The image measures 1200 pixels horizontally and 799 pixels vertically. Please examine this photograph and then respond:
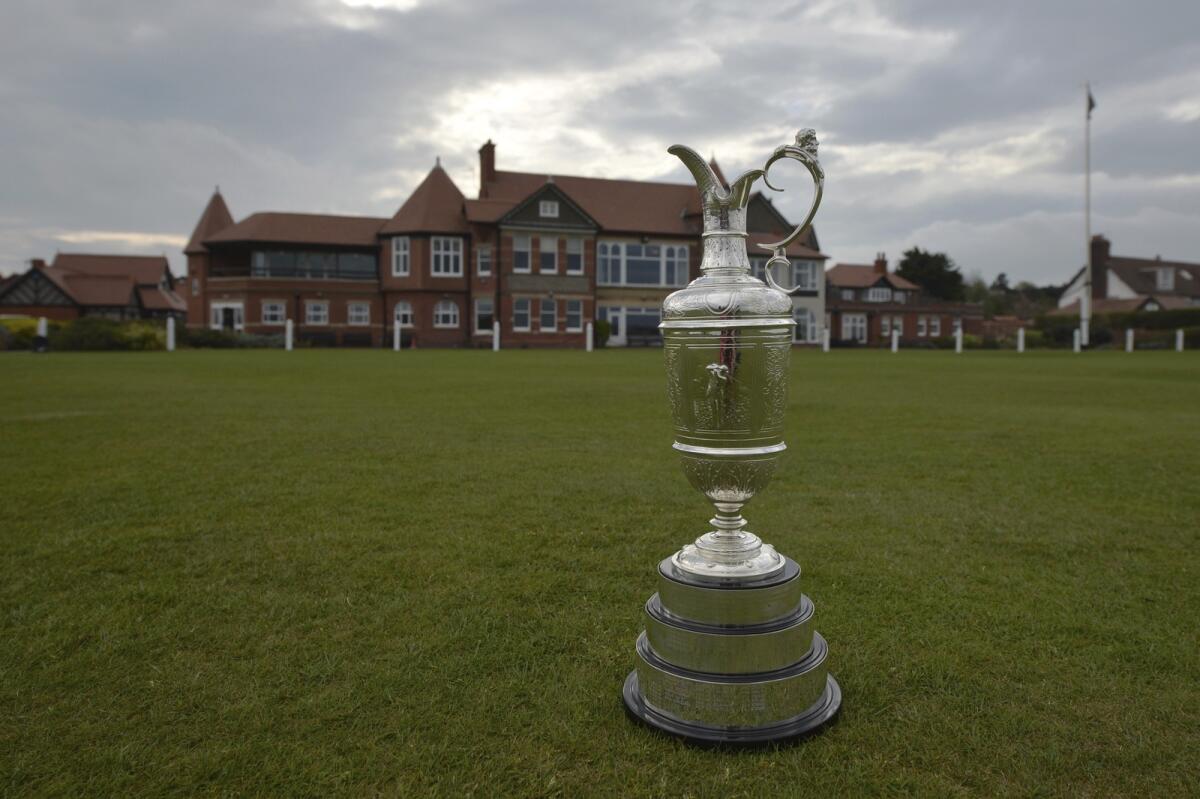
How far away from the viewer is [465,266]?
43.4 m

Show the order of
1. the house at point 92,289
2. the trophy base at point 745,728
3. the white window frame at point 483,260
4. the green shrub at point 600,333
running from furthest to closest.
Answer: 1. the house at point 92,289
2. the white window frame at point 483,260
3. the green shrub at point 600,333
4. the trophy base at point 745,728

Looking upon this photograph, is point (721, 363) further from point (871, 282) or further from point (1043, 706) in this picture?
point (871, 282)

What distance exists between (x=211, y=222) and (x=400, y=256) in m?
13.8

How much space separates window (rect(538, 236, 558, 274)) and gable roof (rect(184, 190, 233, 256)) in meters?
20.4

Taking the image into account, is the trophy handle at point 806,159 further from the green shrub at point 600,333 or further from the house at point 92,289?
the house at point 92,289

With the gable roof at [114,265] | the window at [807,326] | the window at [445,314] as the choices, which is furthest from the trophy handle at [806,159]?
the gable roof at [114,265]

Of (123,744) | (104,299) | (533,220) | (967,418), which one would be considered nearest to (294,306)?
(533,220)

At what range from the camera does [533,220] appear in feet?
140

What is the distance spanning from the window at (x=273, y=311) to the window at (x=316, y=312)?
1.20 meters

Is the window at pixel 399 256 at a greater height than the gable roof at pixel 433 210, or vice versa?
the gable roof at pixel 433 210

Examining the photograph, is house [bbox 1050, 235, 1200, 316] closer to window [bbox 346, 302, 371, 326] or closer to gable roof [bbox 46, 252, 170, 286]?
window [bbox 346, 302, 371, 326]

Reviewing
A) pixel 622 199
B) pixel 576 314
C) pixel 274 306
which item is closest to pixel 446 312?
pixel 576 314

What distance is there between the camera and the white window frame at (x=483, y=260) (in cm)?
4284

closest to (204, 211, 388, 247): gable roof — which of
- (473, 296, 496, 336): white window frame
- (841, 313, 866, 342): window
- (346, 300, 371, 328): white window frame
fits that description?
(346, 300, 371, 328): white window frame
